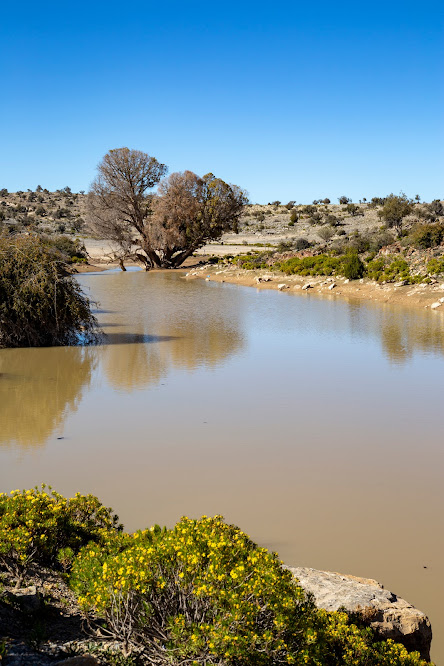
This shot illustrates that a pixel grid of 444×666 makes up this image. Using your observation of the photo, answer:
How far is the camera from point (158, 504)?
6.53m

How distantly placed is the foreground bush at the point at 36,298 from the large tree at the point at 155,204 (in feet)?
92.0

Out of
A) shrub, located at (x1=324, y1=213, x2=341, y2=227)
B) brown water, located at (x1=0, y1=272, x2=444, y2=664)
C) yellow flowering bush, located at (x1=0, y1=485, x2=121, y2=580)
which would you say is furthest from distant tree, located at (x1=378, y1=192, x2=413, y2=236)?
yellow flowering bush, located at (x1=0, y1=485, x2=121, y2=580)

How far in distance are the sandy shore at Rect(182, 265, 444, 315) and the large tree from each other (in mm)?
3960

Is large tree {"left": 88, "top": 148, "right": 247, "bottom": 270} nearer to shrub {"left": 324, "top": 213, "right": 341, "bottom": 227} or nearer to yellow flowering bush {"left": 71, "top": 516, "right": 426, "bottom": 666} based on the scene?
shrub {"left": 324, "top": 213, "right": 341, "bottom": 227}

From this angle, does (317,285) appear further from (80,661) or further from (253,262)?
(80,661)

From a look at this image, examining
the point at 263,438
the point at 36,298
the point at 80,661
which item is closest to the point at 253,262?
the point at 36,298

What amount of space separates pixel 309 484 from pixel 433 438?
2762 millimetres

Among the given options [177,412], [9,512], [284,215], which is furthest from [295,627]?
[284,215]

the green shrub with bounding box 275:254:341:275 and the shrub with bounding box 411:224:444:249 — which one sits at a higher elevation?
the shrub with bounding box 411:224:444:249

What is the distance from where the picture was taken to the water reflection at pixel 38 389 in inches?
361

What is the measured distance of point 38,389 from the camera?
38.4ft

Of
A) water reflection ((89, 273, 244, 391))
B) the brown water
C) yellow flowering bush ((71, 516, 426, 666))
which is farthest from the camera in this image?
water reflection ((89, 273, 244, 391))

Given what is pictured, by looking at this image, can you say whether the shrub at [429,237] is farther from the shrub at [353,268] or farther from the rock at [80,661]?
the rock at [80,661]

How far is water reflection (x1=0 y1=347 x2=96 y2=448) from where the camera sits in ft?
30.1
